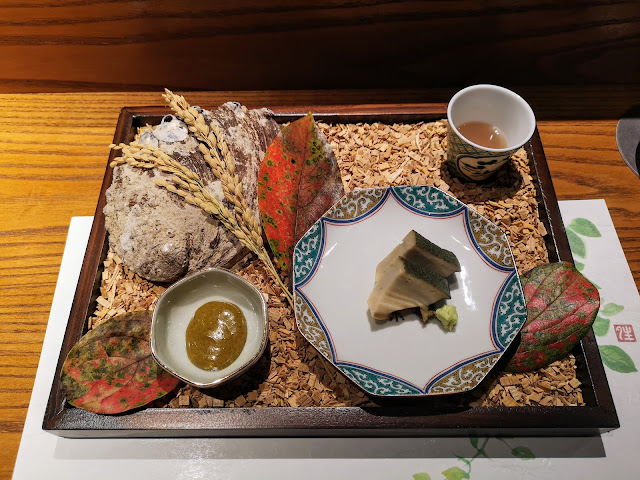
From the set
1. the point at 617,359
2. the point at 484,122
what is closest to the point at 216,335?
the point at 484,122

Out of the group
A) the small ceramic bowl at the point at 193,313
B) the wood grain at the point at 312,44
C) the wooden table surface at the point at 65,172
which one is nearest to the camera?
the small ceramic bowl at the point at 193,313

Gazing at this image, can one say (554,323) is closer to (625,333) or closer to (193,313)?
(625,333)

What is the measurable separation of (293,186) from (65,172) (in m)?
0.98

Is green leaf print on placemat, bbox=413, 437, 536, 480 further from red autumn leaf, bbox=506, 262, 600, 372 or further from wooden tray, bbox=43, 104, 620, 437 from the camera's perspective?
red autumn leaf, bbox=506, 262, 600, 372

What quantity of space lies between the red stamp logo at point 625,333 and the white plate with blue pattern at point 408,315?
1.55 feet

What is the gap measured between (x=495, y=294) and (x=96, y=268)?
3.96 feet

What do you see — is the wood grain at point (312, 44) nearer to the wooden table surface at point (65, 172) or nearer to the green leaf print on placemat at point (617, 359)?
the wooden table surface at point (65, 172)

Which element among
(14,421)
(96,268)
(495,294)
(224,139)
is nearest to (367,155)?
(224,139)

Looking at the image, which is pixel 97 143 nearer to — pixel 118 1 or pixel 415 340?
pixel 118 1

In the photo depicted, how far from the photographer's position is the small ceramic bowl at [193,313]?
50.1 inches

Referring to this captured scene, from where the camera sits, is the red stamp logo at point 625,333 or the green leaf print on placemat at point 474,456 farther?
the red stamp logo at point 625,333

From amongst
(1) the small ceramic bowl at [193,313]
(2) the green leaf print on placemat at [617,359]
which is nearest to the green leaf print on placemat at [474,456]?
(2) the green leaf print on placemat at [617,359]

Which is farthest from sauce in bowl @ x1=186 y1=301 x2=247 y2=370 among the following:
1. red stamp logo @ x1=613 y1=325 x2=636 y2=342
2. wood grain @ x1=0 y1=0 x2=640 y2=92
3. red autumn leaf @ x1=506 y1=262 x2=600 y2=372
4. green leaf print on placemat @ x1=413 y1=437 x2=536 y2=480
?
red stamp logo @ x1=613 y1=325 x2=636 y2=342

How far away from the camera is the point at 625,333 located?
1.56 metres
